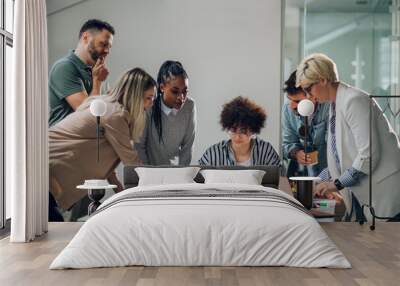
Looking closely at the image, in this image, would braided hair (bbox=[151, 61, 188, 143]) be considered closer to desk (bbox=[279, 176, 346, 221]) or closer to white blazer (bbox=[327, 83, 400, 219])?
desk (bbox=[279, 176, 346, 221])

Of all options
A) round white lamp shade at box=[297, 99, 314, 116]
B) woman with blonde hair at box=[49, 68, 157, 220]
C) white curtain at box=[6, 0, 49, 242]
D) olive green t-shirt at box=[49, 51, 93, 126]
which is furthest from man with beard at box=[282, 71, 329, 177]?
white curtain at box=[6, 0, 49, 242]

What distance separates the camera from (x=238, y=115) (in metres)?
8.20

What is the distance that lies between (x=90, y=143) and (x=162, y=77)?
4.01 feet

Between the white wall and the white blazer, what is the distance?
860 mm

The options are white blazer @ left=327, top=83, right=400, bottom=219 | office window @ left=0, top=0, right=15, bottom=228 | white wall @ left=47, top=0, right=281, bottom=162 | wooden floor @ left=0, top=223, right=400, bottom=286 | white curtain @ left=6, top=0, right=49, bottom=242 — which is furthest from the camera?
white wall @ left=47, top=0, right=281, bottom=162

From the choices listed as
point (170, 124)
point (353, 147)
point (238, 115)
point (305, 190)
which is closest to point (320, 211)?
point (305, 190)

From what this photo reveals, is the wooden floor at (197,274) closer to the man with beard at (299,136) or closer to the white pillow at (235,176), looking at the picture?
the white pillow at (235,176)

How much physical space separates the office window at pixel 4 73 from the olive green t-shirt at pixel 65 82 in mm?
730

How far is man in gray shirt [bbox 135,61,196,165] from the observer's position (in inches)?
321

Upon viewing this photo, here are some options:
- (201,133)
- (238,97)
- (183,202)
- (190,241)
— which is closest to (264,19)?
(238,97)

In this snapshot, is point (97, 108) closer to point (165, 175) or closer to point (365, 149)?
point (165, 175)

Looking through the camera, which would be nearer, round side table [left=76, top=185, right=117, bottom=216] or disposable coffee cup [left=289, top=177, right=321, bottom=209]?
round side table [left=76, top=185, right=117, bottom=216]

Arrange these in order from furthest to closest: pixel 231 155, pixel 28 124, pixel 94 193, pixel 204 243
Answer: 1. pixel 231 155
2. pixel 94 193
3. pixel 28 124
4. pixel 204 243

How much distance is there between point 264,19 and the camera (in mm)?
8203
